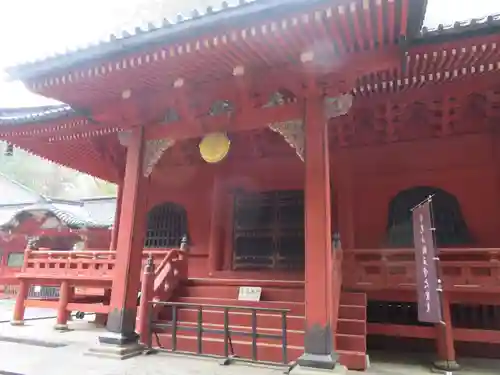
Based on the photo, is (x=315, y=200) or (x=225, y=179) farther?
(x=225, y=179)

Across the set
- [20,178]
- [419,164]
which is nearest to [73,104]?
[419,164]

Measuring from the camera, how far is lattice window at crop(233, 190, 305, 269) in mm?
9938

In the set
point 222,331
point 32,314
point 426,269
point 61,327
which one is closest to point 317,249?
point 426,269

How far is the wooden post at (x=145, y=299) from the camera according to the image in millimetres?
7254

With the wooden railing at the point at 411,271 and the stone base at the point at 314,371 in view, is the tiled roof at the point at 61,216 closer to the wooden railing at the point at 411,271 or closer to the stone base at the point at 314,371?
the wooden railing at the point at 411,271

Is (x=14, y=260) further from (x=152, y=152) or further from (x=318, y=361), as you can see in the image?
(x=318, y=361)

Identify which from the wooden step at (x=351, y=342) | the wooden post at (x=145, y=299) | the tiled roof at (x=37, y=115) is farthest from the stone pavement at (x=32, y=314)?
the wooden step at (x=351, y=342)

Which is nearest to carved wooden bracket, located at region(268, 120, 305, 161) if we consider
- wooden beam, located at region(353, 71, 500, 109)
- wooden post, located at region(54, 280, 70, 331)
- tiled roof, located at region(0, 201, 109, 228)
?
wooden beam, located at region(353, 71, 500, 109)

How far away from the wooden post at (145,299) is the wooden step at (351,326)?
11.1 ft

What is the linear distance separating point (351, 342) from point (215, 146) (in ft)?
13.5

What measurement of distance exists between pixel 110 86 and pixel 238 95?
2.32 m

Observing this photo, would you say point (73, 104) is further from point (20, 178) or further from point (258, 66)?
point (20, 178)

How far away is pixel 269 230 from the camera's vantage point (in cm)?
1025

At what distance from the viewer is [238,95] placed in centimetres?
687
